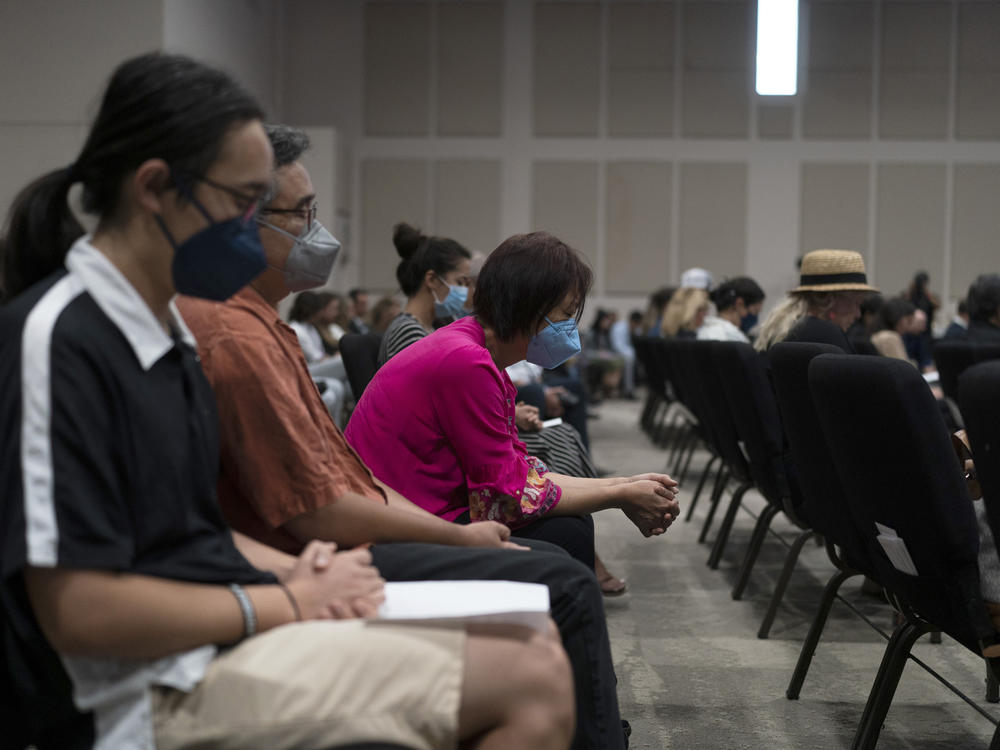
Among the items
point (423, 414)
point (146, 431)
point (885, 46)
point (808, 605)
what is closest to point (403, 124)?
point (885, 46)

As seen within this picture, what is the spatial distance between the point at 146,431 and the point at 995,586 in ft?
4.43

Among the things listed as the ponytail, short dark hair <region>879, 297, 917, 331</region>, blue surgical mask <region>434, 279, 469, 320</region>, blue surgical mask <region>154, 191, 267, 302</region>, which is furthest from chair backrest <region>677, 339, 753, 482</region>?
short dark hair <region>879, 297, 917, 331</region>

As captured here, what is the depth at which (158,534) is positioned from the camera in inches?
44.5

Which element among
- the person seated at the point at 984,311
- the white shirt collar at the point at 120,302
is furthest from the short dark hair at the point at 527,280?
the person seated at the point at 984,311

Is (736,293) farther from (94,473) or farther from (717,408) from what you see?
(94,473)

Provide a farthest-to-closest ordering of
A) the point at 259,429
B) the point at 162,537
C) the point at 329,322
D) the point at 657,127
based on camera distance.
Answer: the point at 657,127 → the point at 329,322 → the point at 259,429 → the point at 162,537

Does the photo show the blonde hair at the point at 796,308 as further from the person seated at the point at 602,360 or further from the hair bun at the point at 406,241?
the person seated at the point at 602,360

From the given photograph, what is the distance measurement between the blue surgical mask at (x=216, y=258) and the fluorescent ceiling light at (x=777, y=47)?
3847mm

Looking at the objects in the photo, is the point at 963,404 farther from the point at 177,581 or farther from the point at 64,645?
the point at 64,645

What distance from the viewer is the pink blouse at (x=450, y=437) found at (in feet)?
6.68

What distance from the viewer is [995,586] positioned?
1767 mm

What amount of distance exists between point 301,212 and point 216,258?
57 centimetres

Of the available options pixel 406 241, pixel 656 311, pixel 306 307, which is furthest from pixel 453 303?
pixel 656 311

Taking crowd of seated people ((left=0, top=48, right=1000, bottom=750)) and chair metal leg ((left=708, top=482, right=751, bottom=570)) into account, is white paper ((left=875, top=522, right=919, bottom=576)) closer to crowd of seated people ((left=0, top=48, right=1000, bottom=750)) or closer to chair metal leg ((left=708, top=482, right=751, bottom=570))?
crowd of seated people ((left=0, top=48, right=1000, bottom=750))
